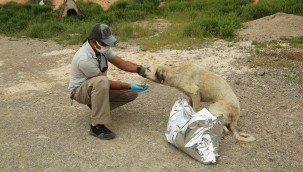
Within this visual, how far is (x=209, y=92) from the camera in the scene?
17.9 feet

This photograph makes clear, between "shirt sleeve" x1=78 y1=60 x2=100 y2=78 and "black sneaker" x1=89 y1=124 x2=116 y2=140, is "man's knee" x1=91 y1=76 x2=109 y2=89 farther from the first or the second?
"black sneaker" x1=89 y1=124 x2=116 y2=140

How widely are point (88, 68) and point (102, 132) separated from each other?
843 mm

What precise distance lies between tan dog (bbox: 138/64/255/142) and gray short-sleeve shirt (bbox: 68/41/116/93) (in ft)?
2.38

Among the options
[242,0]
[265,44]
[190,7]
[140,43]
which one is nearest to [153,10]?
[190,7]

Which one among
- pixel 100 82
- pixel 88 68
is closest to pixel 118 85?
pixel 100 82

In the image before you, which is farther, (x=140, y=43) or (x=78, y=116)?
(x=140, y=43)

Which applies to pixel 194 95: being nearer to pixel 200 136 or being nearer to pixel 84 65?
pixel 200 136

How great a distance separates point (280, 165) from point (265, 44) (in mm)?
5106

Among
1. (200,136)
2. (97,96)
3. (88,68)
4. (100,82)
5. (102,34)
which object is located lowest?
(200,136)

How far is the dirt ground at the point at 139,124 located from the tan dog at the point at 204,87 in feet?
0.87

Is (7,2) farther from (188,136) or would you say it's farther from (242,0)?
(188,136)

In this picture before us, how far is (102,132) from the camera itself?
17.3ft

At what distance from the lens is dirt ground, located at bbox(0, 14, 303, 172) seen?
4.70 m

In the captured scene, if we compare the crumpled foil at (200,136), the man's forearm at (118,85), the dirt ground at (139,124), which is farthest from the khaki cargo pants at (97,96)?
the crumpled foil at (200,136)
